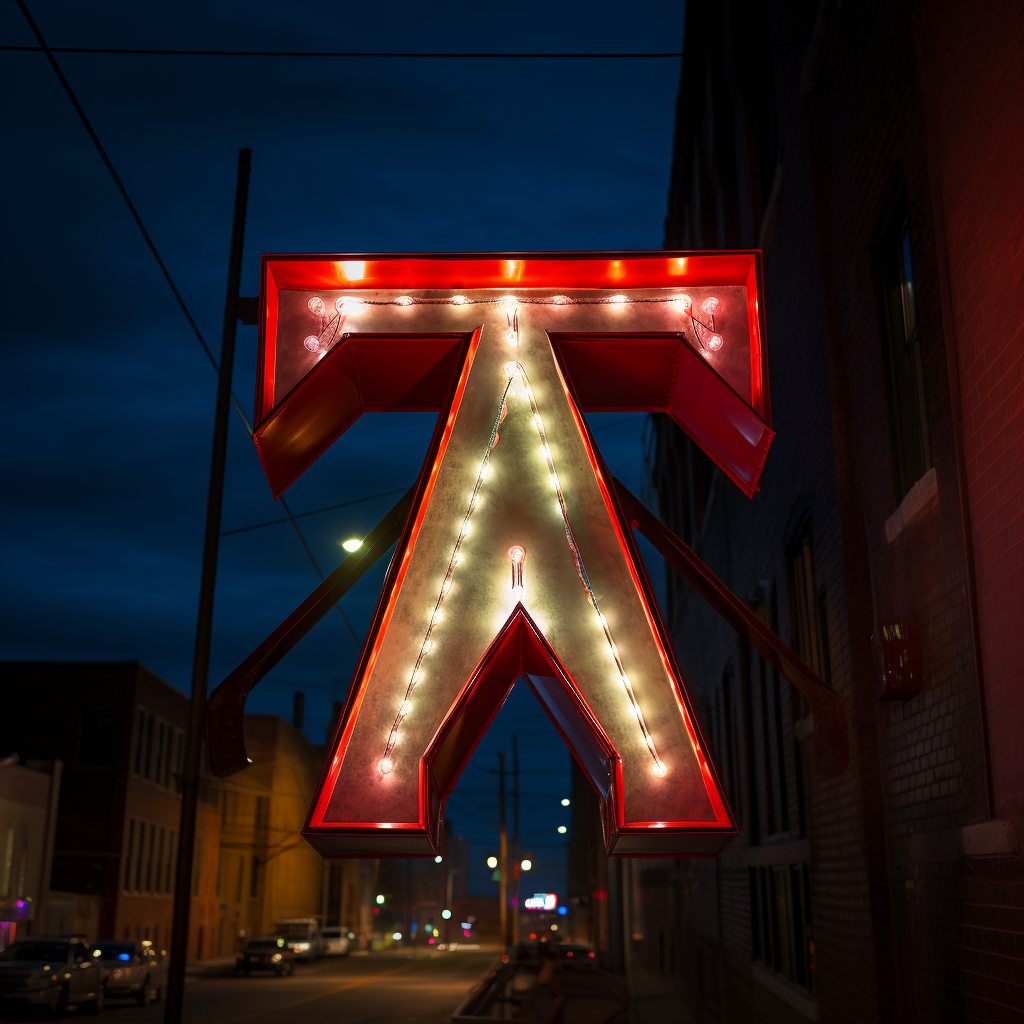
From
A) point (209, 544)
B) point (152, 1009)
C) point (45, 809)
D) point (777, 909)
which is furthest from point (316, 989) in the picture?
point (209, 544)

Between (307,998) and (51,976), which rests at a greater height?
(51,976)

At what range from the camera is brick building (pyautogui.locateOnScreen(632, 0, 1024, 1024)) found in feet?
17.0

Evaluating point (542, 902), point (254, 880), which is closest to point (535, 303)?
point (254, 880)

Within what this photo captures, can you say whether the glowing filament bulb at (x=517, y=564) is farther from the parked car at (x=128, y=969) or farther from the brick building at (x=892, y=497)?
the parked car at (x=128, y=969)

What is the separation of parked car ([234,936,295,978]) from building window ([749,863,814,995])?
26343mm

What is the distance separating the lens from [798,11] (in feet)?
32.1

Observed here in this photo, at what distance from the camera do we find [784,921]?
1254 centimetres

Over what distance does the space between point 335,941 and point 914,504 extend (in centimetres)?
4810

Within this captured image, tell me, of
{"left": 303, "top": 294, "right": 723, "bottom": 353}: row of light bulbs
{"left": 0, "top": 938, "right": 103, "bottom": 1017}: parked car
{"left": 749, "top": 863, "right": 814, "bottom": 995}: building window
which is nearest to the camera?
{"left": 303, "top": 294, "right": 723, "bottom": 353}: row of light bulbs

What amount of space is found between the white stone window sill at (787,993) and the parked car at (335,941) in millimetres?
38460

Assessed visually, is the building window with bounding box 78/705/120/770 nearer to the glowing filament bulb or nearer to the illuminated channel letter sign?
the illuminated channel letter sign

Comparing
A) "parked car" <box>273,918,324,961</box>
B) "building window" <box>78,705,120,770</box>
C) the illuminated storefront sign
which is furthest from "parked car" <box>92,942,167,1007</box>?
the illuminated storefront sign

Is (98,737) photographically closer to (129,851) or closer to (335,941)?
(129,851)

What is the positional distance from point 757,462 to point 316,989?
27.7 meters
